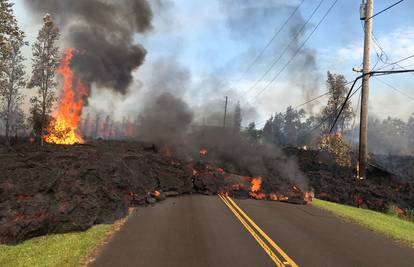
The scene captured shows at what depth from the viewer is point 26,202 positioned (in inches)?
449

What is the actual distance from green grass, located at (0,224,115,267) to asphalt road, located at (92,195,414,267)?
45 centimetres

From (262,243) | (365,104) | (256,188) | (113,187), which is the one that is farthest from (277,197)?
(262,243)

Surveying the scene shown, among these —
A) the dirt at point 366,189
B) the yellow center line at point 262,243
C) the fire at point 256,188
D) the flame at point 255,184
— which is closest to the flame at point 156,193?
the yellow center line at point 262,243

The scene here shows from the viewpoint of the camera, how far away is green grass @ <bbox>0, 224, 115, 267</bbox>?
7.57 meters

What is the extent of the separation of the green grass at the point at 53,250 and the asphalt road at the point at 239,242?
1.46 ft

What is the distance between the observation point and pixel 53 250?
27.8 feet

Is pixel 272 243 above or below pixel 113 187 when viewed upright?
below

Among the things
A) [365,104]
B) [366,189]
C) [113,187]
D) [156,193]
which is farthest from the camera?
[366,189]

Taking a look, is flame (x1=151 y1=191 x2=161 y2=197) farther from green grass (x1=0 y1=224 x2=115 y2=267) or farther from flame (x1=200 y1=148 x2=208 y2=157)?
flame (x1=200 y1=148 x2=208 y2=157)

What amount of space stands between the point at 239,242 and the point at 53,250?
4374 mm

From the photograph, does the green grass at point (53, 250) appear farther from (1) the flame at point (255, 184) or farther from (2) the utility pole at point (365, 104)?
(2) the utility pole at point (365, 104)

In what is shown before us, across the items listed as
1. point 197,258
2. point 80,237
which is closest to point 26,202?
point 80,237

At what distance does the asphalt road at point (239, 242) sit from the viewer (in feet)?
26.6

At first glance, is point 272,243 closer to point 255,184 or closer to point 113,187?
point 113,187
